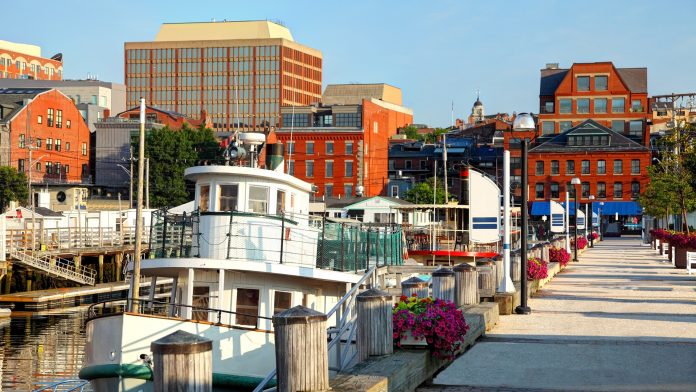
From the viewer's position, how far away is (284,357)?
1106 centimetres

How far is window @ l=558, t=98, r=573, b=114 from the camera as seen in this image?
129750mm

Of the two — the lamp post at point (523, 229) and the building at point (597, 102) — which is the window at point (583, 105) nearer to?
the building at point (597, 102)

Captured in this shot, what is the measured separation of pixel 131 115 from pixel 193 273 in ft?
363

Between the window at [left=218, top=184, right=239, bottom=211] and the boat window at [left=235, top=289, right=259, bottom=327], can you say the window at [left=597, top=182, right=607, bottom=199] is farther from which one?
the boat window at [left=235, top=289, right=259, bottom=327]

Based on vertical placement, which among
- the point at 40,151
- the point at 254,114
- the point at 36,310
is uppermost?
the point at 254,114

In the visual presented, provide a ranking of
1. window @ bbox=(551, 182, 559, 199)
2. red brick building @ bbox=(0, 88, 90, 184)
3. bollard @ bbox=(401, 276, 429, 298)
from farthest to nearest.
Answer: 1. window @ bbox=(551, 182, 559, 199)
2. red brick building @ bbox=(0, 88, 90, 184)
3. bollard @ bbox=(401, 276, 429, 298)

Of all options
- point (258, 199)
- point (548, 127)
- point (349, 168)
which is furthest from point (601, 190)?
point (258, 199)

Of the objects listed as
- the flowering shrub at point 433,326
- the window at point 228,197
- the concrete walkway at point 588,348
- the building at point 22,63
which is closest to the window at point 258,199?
the window at point 228,197

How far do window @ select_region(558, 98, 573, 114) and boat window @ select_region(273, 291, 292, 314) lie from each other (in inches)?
4408

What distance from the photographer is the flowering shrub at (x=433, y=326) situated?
1447 cm

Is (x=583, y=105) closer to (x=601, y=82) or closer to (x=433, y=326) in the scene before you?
(x=601, y=82)

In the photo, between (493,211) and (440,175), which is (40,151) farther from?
(493,211)

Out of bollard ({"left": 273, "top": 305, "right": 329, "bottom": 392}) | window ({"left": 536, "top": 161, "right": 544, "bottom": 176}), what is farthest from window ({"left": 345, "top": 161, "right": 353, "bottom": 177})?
bollard ({"left": 273, "top": 305, "right": 329, "bottom": 392})

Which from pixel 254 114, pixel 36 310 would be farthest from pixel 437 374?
pixel 254 114
